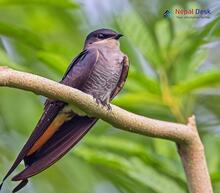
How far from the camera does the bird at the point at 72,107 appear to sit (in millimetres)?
2562

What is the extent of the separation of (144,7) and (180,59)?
49cm

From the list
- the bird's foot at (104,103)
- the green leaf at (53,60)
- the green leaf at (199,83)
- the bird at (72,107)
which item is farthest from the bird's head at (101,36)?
the bird's foot at (104,103)

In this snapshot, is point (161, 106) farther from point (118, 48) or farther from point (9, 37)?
point (9, 37)

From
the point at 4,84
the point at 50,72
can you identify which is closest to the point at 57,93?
the point at 4,84

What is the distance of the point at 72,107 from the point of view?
268 cm

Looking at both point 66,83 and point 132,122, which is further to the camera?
point 66,83

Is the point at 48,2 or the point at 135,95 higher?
the point at 48,2

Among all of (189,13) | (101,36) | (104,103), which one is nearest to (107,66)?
(101,36)

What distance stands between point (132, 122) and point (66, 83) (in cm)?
43

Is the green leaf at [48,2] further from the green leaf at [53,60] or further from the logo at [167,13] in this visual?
the logo at [167,13]

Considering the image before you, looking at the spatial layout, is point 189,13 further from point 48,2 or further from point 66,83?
point 66,83

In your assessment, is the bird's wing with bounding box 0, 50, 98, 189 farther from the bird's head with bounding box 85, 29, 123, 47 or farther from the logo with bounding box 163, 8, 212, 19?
the logo with bounding box 163, 8, 212, 19

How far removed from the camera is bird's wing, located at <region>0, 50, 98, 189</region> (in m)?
2.55

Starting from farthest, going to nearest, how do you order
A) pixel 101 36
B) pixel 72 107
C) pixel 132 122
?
pixel 101 36 → pixel 72 107 → pixel 132 122
